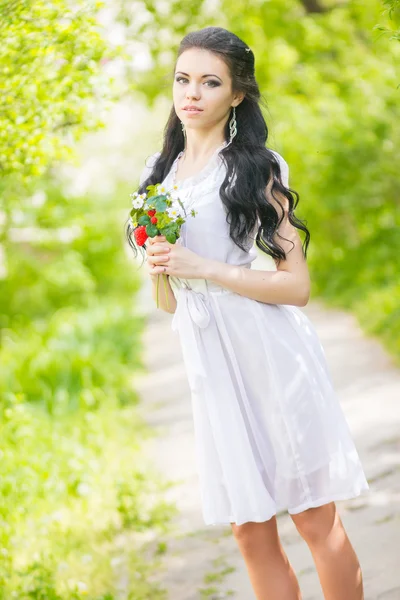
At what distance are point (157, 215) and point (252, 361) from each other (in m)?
0.53

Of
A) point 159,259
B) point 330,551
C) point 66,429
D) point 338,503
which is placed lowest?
point 330,551

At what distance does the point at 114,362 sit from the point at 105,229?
5375mm

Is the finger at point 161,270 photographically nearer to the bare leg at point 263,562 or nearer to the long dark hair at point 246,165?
the long dark hair at point 246,165

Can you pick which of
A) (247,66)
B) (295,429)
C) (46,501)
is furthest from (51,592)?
(247,66)

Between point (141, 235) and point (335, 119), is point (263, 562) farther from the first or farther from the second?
point (335, 119)

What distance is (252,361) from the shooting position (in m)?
2.46

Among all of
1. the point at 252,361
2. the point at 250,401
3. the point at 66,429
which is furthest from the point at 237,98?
the point at 66,429

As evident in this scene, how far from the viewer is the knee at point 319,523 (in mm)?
2447

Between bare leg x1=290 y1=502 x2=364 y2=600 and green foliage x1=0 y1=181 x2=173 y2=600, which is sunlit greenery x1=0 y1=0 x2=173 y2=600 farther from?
bare leg x1=290 y1=502 x2=364 y2=600

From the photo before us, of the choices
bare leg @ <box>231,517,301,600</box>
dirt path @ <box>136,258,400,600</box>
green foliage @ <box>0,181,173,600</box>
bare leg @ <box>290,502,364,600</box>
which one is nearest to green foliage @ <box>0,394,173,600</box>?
green foliage @ <box>0,181,173,600</box>

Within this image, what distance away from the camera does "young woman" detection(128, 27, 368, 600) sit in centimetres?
242

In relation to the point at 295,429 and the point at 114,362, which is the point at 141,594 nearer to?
the point at 295,429

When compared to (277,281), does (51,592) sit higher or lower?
lower

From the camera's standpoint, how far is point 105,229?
12.7 metres
